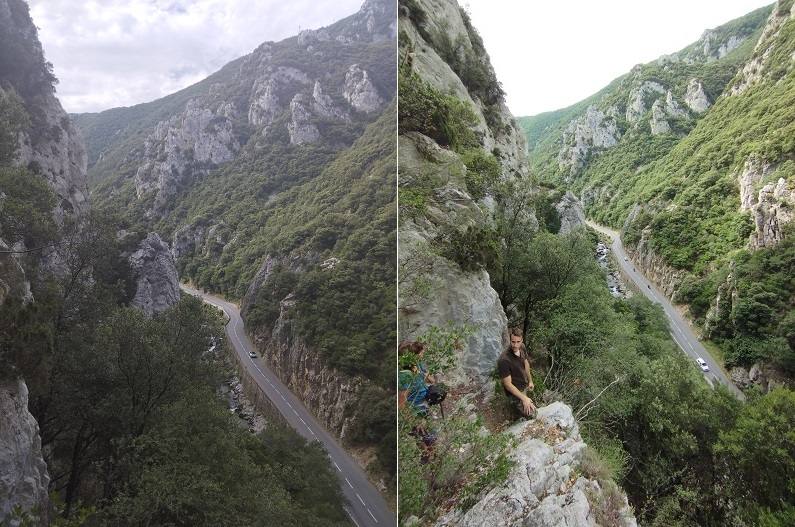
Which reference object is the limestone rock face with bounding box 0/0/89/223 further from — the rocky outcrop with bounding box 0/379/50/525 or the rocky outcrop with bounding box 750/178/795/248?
the rocky outcrop with bounding box 750/178/795/248

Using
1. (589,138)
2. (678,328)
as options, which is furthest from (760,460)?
(589,138)

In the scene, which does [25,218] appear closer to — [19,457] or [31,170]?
[31,170]

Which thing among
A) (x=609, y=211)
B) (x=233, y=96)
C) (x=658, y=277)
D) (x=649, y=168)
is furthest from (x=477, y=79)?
(x=649, y=168)

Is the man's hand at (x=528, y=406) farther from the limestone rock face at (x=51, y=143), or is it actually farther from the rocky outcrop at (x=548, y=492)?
the limestone rock face at (x=51, y=143)

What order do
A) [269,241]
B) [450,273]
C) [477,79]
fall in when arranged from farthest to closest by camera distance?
[477,79] < [450,273] < [269,241]

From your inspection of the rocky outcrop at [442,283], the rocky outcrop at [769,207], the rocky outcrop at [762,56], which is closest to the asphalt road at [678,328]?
the rocky outcrop at [769,207]

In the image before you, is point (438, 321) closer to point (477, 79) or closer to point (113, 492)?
point (113, 492)

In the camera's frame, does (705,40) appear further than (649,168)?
Yes
